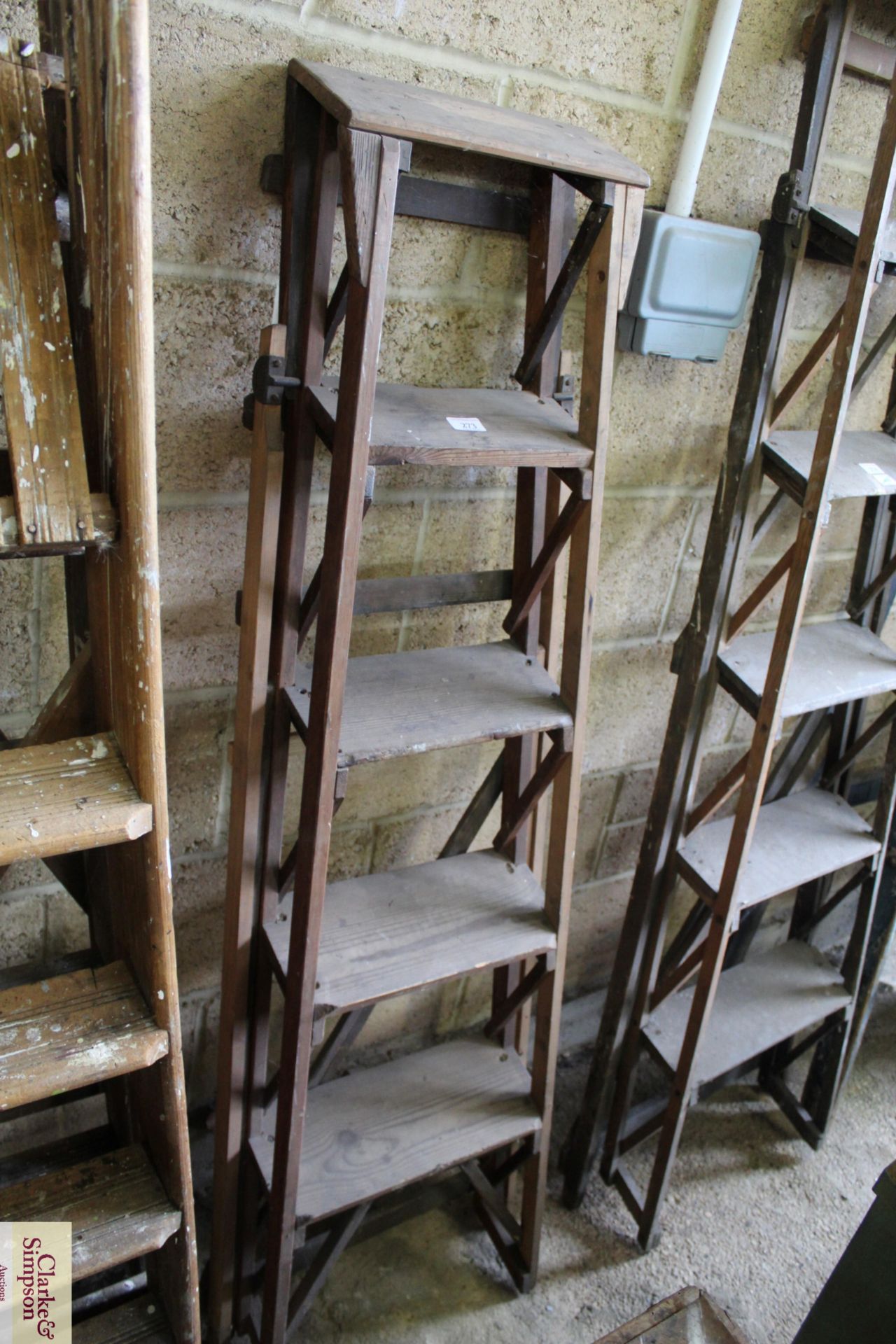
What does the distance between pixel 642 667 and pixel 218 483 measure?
3.01 feet

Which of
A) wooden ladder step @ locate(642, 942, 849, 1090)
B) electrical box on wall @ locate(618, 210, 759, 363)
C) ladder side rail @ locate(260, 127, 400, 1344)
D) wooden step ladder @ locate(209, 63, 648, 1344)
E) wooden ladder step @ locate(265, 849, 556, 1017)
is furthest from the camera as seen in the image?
wooden ladder step @ locate(642, 942, 849, 1090)

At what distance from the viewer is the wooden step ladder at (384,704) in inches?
41.6

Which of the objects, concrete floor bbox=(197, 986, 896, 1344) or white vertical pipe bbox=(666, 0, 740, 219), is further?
concrete floor bbox=(197, 986, 896, 1344)

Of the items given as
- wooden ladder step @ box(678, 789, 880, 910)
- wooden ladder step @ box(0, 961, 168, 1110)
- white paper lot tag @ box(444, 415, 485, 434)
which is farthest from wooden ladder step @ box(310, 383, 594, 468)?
wooden ladder step @ box(678, 789, 880, 910)

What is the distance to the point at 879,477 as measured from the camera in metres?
1.50

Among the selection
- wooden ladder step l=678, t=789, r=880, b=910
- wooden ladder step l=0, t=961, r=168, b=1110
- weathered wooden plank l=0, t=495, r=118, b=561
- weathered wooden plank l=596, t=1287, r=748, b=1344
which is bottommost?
weathered wooden plank l=596, t=1287, r=748, b=1344

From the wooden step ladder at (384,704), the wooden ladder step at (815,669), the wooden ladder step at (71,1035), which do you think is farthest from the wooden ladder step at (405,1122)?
the wooden ladder step at (815,669)

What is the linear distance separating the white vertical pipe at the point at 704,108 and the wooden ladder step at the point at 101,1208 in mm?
1413

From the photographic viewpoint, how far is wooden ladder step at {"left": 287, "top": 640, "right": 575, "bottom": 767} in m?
1.18

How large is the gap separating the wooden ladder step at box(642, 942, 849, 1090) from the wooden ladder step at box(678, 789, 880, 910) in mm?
294

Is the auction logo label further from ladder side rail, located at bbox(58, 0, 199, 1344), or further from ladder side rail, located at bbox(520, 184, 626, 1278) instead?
ladder side rail, located at bbox(520, 184, 626, 1278)

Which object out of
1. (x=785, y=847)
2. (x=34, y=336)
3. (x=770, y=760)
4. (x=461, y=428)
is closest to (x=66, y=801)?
(x=34, y=336)

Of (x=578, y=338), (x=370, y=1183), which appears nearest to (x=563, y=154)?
(x=578, y=338)

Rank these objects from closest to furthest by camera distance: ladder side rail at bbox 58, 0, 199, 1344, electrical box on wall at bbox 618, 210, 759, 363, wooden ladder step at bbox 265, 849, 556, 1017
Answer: ladder side rail at bbox 58, 0, 199, 1344 < wooden ladder step at bbox 265, 849, 556, 1017 < electrical box on wall at bbox 618, 210, 759, 363
